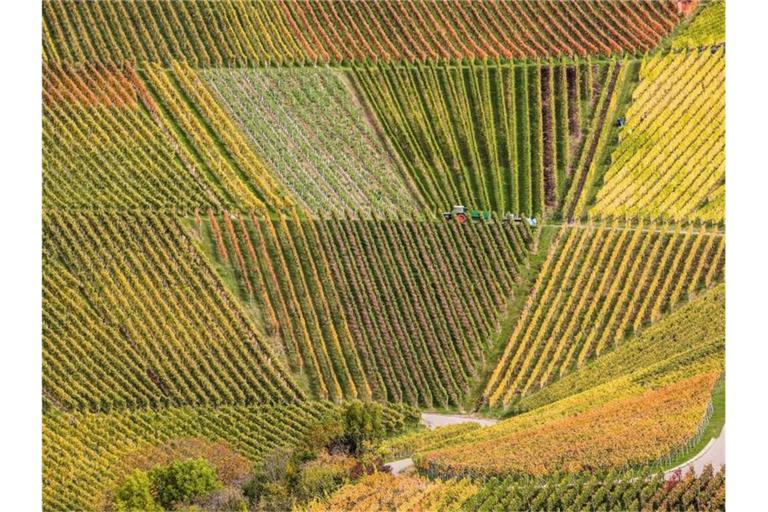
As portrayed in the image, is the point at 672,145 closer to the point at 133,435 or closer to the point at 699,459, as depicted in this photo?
the point at 699,459

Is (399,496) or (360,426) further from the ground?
(360,426)

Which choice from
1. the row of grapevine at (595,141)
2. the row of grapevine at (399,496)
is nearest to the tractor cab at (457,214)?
the row of grapevine at (595,141)

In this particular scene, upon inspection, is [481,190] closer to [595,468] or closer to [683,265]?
[683,265]

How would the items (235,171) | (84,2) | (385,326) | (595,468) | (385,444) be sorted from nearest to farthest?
(595,468), (385,444), (385,326), (235,171), (84,2)

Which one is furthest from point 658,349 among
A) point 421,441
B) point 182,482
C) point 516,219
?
point 182,482

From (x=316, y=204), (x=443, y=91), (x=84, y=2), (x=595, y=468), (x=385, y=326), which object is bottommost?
(x=595, y=468)

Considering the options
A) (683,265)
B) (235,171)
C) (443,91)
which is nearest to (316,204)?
(235,171)
